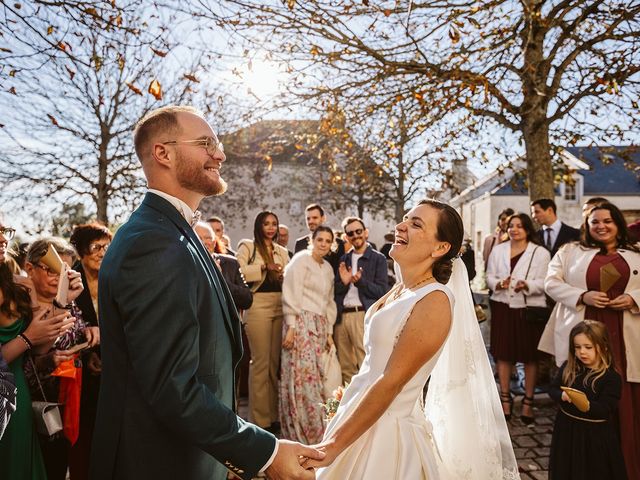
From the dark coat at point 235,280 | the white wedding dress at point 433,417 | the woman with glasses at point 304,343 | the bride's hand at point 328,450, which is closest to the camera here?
the bride's hand at point 328,450

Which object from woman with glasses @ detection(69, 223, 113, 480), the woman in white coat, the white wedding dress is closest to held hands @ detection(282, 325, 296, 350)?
woman with glasses @ detection(69, 223, 113, 480)

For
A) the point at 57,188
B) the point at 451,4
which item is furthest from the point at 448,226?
the point at 57,188

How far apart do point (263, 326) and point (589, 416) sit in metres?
3.58

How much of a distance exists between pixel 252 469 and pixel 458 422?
1535mm

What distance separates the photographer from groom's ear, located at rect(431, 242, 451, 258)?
9.09 ft

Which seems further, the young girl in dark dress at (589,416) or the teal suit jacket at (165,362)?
the young girl in dark dress at (589,416)

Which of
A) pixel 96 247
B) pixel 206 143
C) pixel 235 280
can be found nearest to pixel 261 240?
pixel 235 280

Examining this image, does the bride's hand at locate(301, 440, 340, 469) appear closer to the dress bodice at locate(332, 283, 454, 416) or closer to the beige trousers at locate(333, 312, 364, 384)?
the dress bodice at locate(332, 283, 454, 416)

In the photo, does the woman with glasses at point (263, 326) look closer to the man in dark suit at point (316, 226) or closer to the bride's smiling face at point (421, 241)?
the man in dark suit at point (316, 226)

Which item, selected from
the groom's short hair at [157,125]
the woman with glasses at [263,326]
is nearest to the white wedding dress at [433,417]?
the groom's short hair at [157,125]

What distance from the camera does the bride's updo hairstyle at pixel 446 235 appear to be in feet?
9.07

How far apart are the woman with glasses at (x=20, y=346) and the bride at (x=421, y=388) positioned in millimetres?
1766

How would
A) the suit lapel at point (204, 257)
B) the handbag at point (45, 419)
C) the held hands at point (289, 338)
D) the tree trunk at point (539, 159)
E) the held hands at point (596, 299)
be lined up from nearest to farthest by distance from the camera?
the suit lapel at point (204, 257), the handbag at point (45, 419), the held hands at point (596, 299), the held hands at point (289, 338), the tree trunk at point (539, 159)

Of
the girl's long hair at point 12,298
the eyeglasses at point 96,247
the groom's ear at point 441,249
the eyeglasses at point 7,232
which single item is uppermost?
the eyeglasses at point 7,232
